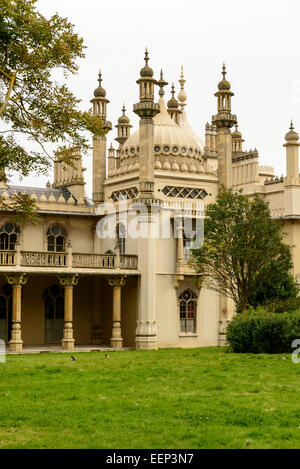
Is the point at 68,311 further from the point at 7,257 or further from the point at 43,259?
the point at 7,257

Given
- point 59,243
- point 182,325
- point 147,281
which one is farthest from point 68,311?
point 182,325

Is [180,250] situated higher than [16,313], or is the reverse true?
[180,250]

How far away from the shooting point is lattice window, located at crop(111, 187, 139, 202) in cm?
3740

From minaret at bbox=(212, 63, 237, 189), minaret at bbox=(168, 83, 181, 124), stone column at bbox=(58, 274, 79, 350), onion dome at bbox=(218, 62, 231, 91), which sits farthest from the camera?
minaret at bbox=(168, 83, 181, 124)

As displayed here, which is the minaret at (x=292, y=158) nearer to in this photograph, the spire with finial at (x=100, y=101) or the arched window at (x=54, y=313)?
the spire with finial at (x=100, y=101)

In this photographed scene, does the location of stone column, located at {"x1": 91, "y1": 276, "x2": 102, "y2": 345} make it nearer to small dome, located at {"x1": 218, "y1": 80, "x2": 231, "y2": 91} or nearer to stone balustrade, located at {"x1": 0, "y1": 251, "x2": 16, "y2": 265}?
stone balustrade, located at {"x1": 0, "y1": 251, "x2": 16, "y2": 265}

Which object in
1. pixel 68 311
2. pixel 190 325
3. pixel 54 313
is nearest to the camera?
pixel 68 311

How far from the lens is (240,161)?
45094 mm

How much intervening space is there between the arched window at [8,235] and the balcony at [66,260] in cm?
314

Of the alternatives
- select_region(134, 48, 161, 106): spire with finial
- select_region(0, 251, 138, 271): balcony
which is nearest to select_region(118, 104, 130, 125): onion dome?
select_region(134, 48, 161, 106): spire with finial

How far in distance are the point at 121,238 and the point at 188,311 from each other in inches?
186

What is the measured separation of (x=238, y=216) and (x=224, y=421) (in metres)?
18.5

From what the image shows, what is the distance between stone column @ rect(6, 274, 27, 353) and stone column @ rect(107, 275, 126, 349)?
436cm

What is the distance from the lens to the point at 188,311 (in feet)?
123
